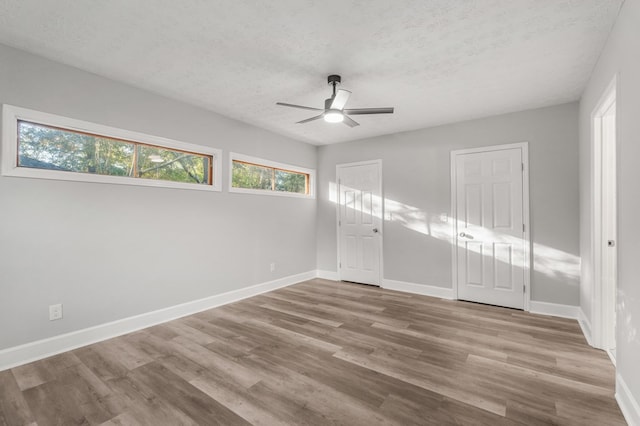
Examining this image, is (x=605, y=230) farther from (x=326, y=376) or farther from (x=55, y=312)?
(x=55, y=312)

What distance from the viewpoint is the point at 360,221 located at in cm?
Answer: 527

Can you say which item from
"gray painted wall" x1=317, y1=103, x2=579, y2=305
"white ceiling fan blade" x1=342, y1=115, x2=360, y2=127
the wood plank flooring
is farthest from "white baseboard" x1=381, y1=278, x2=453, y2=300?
"white ceiling fan blade" x1=342, y1=115, x2=360, y2=127

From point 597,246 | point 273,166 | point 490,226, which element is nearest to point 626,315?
point 597,246

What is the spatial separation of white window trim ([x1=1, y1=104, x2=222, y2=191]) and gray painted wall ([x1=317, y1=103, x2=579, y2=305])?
2.83 m

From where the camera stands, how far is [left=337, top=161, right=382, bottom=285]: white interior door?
16.6 feet

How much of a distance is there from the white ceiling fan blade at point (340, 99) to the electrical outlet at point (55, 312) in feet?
10.4

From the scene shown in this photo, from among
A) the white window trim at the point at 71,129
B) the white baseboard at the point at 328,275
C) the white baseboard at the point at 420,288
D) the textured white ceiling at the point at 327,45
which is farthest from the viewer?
the white baseboard at the point at 328,275

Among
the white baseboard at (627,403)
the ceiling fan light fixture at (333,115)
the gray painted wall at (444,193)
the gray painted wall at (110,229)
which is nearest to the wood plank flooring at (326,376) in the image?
the white baseboard at (627,403)

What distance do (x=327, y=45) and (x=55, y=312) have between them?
3.37 meters

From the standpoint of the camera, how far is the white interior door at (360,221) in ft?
16.6

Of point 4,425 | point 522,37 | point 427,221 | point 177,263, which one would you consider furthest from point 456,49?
point 4,425

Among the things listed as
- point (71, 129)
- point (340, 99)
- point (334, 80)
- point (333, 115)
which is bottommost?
point (71, 129)

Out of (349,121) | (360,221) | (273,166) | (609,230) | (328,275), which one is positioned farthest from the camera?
(328,275)

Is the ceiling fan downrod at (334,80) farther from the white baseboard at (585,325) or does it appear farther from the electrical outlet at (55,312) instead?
the white baseboard at (585,325)
